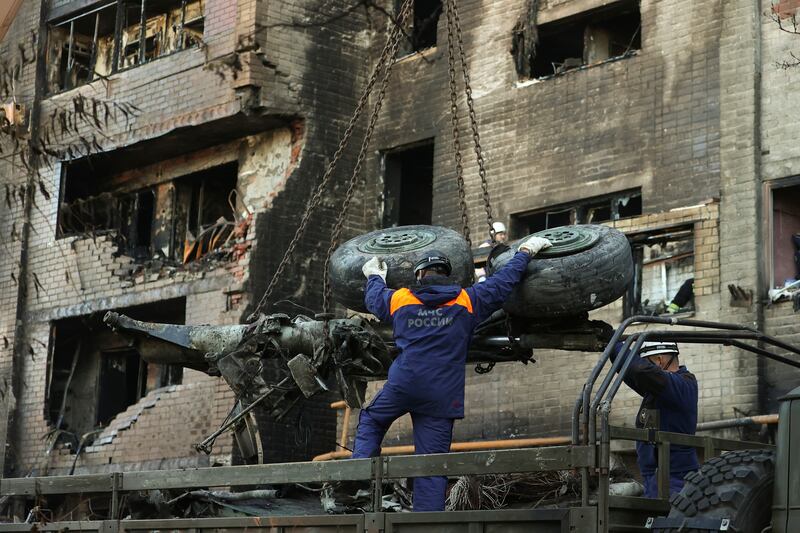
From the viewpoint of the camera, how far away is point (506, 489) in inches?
473

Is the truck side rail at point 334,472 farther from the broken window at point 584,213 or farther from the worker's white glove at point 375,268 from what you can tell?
the broken window at point 584,213

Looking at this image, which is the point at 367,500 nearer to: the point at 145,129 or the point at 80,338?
the point at 145,129

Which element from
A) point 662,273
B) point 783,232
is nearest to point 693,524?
point 783,232

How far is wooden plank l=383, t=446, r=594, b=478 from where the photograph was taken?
685 cm

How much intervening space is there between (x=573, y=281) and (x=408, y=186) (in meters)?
11.7

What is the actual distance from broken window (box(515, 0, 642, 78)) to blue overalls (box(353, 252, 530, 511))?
912 centimetres

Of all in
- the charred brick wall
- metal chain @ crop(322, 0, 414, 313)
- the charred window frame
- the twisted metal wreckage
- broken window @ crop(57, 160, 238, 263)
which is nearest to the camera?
the twisted metal wreckage

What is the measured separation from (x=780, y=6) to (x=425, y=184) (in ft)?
21.9

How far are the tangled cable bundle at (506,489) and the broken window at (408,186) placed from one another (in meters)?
7.71

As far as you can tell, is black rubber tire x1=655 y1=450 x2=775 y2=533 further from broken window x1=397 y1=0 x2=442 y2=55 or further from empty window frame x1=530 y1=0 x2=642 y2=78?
broken window x1=397 y1=0 x2=442 y2=55

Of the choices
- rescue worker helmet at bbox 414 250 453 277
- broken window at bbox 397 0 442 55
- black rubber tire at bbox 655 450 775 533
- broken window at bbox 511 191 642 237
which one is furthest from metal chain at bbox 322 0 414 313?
broken window at bbox 397 0 442 55

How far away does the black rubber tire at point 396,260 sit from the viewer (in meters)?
9.41


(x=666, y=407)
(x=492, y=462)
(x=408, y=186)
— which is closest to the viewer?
(x=492, y=462)

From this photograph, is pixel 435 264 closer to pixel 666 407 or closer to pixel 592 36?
pixel 666 407
